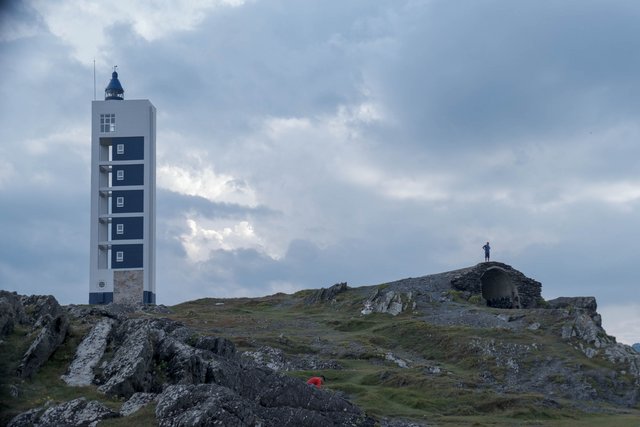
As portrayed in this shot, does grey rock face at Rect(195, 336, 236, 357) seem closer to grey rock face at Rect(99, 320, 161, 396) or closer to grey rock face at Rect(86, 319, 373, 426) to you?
grey rock face at Rect(86, 319, 373, 426)

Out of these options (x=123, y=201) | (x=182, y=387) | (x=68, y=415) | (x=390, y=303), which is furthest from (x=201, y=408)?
(x=123, y=201)

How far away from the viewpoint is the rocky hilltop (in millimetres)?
29344

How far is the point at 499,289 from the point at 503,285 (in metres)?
1.00

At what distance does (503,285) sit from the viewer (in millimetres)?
92000

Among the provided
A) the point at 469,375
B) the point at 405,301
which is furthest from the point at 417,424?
the point at 405,301

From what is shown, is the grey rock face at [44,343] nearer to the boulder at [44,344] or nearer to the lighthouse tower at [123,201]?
the boulder at [44,344]

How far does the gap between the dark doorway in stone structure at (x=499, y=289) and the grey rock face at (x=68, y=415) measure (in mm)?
64746

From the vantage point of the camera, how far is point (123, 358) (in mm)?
32281

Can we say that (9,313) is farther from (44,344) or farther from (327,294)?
(327,294)

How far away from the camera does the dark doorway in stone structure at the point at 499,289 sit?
88.9m

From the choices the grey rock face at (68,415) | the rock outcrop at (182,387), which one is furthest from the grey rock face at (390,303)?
the grey rock face at (68,415)

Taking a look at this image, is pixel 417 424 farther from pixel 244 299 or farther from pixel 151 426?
pixel 244 299

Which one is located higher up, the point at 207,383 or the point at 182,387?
the point at 207,383

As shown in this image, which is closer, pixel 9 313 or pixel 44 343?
pixel 44 343
